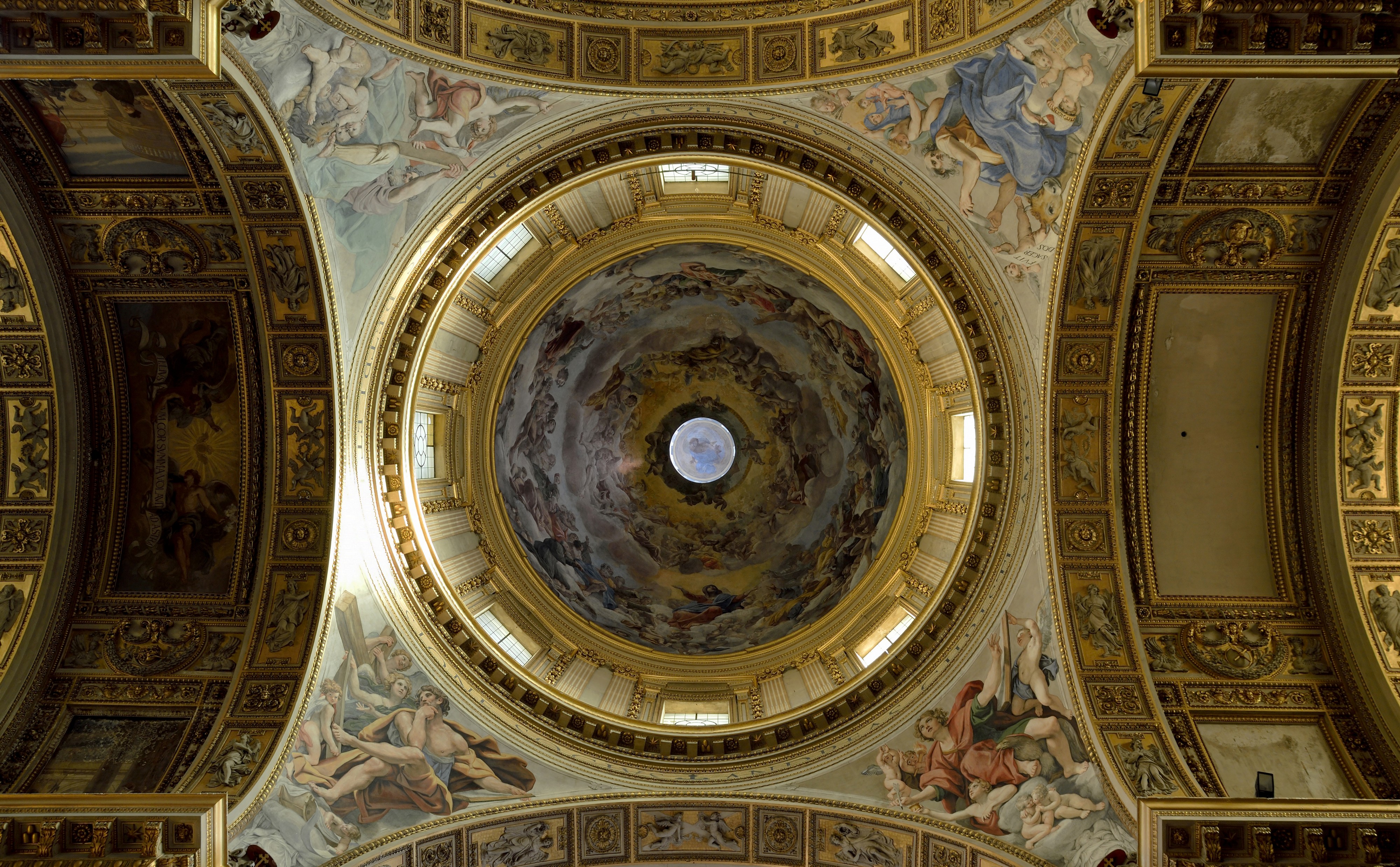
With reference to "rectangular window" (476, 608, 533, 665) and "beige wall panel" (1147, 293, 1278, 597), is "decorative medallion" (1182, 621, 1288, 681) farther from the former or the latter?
"rectangular window" (476, 608, 533, 665)

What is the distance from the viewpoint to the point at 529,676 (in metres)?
17.4

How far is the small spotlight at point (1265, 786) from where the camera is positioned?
1275 centimetres

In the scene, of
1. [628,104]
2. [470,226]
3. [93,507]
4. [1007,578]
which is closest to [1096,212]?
[1007,578]

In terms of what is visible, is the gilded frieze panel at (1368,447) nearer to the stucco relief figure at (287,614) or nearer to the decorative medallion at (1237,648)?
the decorative medallion at (1237,648)

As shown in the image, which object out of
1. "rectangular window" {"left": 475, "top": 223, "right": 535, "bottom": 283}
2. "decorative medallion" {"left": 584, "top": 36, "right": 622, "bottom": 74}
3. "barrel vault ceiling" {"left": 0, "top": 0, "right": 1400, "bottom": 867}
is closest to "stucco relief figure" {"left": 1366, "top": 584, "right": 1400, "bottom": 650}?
"barrel vault ceiling" {"left": 0, "top": 0, "right": 1400, "bottom": 867}

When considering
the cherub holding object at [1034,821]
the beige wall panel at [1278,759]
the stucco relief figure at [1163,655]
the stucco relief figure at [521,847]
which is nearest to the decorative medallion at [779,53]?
the stucco relief figure at [1163,655]

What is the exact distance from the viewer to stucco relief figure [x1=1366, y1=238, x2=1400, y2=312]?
13.7 metres

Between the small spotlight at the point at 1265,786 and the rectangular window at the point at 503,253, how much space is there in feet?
53.2

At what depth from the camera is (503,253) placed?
18641 millimetres

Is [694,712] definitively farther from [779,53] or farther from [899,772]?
[779,53]

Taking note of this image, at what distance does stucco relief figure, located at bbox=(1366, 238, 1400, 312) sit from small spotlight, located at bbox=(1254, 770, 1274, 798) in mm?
7700

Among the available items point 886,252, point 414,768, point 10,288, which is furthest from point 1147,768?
point 10,288

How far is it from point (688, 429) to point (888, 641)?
8.61 metres

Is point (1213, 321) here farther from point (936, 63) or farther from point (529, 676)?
point (529, 676)
